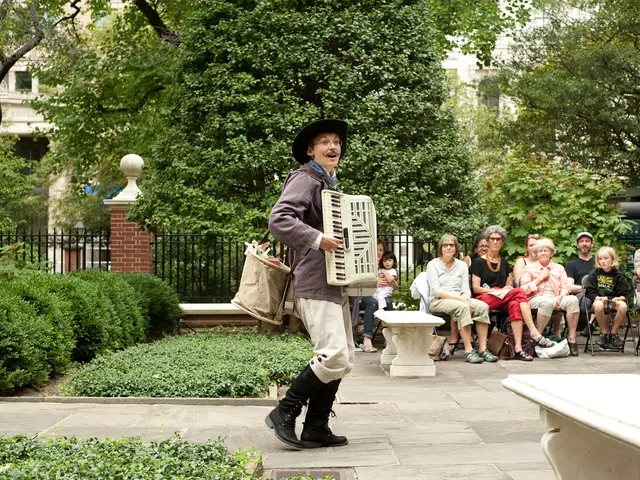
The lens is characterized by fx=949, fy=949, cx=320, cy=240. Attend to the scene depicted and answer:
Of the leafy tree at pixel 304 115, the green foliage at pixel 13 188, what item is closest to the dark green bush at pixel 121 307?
the leafy tree at pixel 304 115

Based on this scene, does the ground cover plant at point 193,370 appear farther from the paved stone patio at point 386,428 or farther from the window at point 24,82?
the window at point 24,82

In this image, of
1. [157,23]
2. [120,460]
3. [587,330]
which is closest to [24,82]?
[157,23]

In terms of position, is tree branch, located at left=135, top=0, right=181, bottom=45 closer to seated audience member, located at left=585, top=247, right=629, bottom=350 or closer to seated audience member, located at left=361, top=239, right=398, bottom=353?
seated audience member, located at left=361, top=239, right=398, bottom=353

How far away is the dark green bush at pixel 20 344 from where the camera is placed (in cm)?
818

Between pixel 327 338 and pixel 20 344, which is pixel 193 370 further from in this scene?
pixel 327 338

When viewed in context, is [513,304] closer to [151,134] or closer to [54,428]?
Answer: [54,428]

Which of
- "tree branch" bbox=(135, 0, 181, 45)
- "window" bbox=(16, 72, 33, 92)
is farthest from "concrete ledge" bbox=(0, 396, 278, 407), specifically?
"window" bbox=(16, 72, 33, 92)

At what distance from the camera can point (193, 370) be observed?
356 inches

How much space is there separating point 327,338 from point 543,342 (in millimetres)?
7122

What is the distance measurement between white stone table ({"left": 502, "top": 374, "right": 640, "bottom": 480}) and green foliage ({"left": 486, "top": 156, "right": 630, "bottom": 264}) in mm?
12193

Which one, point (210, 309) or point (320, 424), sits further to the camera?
point (210, 309)

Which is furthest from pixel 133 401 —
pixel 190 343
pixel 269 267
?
pixel 190 343

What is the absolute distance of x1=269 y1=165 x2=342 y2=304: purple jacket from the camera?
590 centimetres

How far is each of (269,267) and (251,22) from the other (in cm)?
1095
